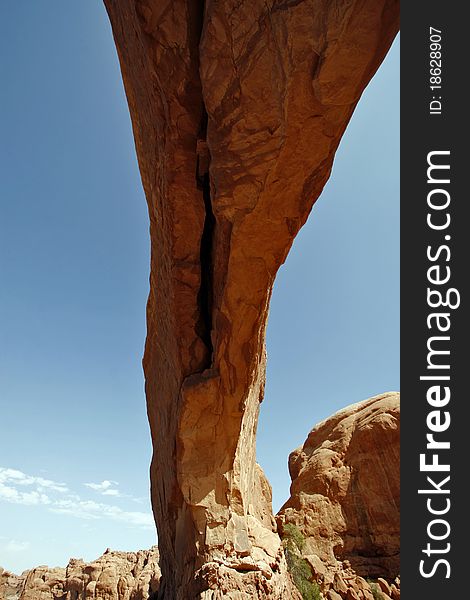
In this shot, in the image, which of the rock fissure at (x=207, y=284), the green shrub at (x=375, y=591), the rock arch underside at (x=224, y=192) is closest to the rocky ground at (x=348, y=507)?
the green shrub at (x=375, y=591)

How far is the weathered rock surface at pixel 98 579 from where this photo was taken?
34.5 metres

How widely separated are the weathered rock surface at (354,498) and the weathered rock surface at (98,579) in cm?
1951

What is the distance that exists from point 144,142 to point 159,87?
1.64 m

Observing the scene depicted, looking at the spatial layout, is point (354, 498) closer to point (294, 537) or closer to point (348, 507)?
point (348, 507)

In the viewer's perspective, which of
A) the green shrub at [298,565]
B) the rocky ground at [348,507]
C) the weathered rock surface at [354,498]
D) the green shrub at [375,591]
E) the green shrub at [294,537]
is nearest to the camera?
the green shrub at [298,565]

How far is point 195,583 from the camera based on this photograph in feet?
26.3

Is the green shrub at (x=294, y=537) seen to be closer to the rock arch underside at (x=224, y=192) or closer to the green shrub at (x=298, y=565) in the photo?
the green shrub at (x=298, y=565)

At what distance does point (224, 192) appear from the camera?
8297mm

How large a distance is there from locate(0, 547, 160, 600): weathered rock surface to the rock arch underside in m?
28.4

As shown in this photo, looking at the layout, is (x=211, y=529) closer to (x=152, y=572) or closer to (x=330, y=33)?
(x=330, y=33)

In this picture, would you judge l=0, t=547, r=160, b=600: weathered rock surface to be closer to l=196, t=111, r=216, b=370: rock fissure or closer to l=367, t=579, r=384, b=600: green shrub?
l=367, t=579, r=384, b=600: green shrub

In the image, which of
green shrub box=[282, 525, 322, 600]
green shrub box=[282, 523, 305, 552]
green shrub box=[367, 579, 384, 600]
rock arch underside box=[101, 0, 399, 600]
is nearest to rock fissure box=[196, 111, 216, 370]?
rock arch underside box=[101, 0, 399, 600]

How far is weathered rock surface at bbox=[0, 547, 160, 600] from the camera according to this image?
113ft

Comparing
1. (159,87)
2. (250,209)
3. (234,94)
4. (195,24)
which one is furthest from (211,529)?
(195,24)
